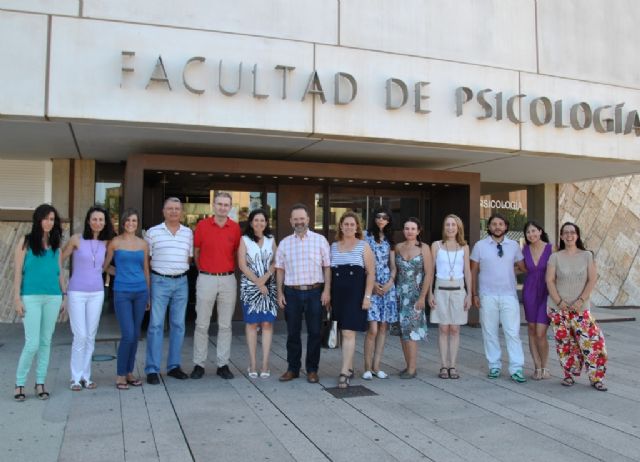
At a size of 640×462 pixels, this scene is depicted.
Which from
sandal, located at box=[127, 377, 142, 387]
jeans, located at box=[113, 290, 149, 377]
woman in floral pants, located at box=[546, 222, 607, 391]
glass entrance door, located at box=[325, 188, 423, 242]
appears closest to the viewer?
jeans, located at box=[113, 290, 149, 377]

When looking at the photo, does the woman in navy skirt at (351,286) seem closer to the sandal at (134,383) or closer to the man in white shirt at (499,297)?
the man in white shirt at (499,297)

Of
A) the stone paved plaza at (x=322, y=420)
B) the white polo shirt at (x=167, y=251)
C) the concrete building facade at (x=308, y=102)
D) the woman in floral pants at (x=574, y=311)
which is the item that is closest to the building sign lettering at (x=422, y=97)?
the concrete building facade at (x=308, y=102)

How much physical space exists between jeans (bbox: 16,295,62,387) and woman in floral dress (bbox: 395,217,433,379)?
11.1 feet

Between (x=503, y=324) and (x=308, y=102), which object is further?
(x=308, y=102)

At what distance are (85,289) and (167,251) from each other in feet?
2.82

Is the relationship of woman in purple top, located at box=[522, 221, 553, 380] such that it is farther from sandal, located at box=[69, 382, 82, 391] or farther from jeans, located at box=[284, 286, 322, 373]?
sandal, located at box=[69, 382, 82, 391]

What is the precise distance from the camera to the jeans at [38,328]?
514 centimetres

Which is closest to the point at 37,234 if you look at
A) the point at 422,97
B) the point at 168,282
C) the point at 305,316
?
the point at 168,282

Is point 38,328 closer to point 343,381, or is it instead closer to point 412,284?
point 343,381

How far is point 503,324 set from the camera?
6.18m

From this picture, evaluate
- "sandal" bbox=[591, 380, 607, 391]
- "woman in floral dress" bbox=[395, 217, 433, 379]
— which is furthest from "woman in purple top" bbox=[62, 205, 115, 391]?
"sandal" bbox=[591, 380, 607, 391]

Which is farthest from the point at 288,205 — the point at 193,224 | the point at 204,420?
the point at 204,420

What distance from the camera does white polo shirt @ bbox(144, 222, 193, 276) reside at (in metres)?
5.85

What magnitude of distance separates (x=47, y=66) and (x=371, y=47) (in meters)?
4.29
